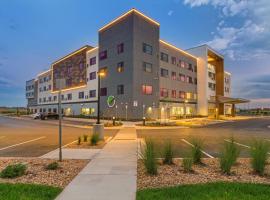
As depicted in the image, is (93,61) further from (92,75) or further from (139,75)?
(139,75)

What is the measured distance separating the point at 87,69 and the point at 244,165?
175ft

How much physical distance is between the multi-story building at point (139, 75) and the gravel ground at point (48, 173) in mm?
31970

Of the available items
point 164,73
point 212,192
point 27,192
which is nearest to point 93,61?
point 164,73

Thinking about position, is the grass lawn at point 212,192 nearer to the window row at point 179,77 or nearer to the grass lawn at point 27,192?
the grass lawn at point 27,192

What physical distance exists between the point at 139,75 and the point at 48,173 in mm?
37836

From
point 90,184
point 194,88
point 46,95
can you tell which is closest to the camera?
point 90,184

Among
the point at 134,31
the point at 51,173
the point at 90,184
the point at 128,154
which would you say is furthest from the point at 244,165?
the point at 134,31

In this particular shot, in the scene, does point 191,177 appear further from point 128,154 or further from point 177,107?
point 177,107

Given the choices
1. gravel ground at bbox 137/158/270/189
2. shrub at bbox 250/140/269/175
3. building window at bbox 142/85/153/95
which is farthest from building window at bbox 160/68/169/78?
shrub at bbox 250/140/269/175

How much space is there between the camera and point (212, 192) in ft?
18.9

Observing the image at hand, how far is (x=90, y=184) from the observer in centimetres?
648

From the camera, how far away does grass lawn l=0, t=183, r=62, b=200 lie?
5452mm

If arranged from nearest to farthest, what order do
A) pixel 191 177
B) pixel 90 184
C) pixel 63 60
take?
pixel 90 184, pixel 191 177, pixel 63 60

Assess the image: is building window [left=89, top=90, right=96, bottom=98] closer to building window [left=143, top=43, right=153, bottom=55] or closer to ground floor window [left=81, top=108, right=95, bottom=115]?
ground floor window [left=81, top=108, right=95, bottom=115]
